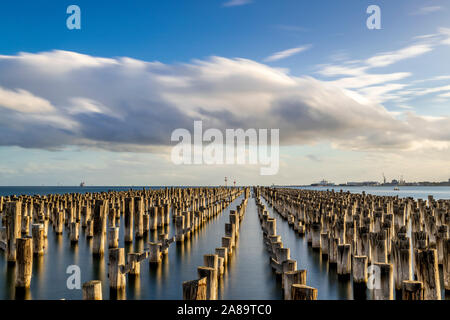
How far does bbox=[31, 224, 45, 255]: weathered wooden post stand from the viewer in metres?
11.5

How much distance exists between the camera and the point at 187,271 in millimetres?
11586

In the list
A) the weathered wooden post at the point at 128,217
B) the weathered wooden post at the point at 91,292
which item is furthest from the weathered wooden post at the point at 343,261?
the weathered wooden post at the point at 128,217

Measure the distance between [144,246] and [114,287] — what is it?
261 inches

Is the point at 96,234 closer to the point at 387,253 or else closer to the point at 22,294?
the point at 22,294

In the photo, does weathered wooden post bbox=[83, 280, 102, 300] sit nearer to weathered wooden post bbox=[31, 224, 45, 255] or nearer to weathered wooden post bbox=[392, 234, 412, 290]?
weathered wooden post bbox=[392, 234, 412, 290]

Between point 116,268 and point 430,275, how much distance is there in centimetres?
Answer: 639

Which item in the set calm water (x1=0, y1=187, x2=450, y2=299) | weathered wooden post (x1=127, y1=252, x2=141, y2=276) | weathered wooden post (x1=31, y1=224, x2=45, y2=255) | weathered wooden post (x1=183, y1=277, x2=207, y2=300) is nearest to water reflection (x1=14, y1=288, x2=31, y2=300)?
calm water (x1=0, y1=187, x2=450, y2=299)

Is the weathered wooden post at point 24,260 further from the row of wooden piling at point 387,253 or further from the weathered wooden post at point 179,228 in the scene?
the row of wooden piling at point 387,253

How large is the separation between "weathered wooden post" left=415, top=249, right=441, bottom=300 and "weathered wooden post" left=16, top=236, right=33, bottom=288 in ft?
26.1

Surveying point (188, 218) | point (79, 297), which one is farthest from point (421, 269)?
point (188, 218)

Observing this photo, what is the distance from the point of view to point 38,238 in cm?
1219
